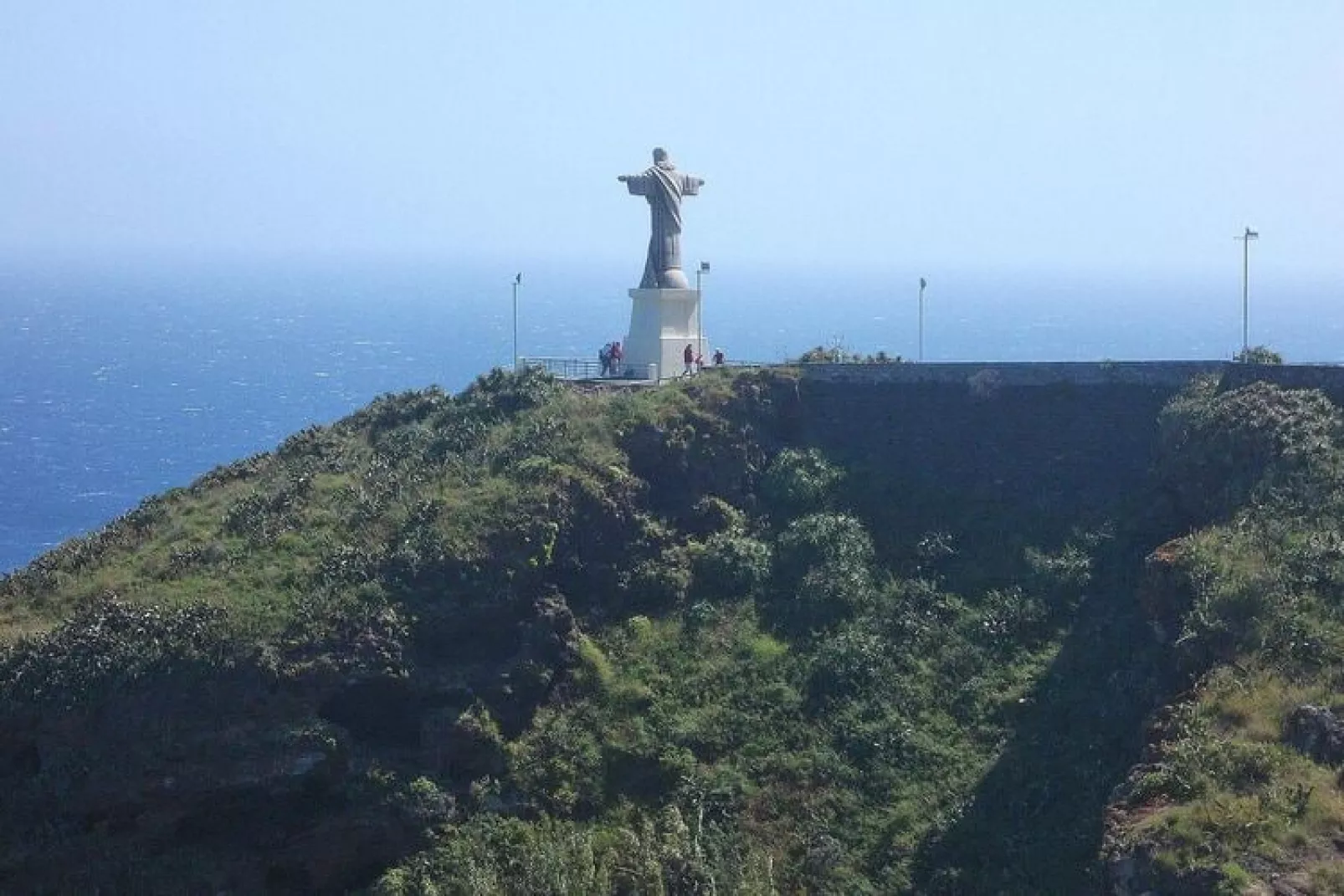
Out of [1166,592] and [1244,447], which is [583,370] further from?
[1166,592]

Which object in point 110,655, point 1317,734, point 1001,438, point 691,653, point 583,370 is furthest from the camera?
point 583,370

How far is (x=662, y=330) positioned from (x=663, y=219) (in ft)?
10.5

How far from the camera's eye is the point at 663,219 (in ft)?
161

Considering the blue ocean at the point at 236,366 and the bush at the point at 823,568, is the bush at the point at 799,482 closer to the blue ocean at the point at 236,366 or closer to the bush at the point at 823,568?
the bush at the point at 823,568

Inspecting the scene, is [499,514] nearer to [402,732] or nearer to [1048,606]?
[402,732]

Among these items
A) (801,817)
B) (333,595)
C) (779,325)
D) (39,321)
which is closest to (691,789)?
(801,817)

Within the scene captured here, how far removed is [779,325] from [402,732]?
165155 millimetres

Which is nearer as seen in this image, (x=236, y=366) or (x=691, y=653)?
(x=691, y=653)

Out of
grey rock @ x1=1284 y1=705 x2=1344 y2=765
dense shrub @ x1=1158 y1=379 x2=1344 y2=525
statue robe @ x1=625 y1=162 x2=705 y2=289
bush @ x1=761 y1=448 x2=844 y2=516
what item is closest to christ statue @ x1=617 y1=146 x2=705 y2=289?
statue robe @ x1=625 y1=162 x2=705 y2=289

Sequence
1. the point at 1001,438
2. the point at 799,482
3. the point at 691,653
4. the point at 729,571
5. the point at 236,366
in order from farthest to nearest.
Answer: the point at 236,366 → the point at 1001,438 → the point at 799,482 → the point at 729,571 → the point at 691,653

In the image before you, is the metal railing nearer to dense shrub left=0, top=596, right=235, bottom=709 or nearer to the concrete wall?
the concrete wall

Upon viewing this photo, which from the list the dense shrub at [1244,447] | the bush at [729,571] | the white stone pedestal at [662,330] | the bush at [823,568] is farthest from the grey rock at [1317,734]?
the white stone pedestal at [662,330]

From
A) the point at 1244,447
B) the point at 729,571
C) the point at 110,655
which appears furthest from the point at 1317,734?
the point at 110,655

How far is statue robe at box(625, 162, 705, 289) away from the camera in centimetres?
4912
